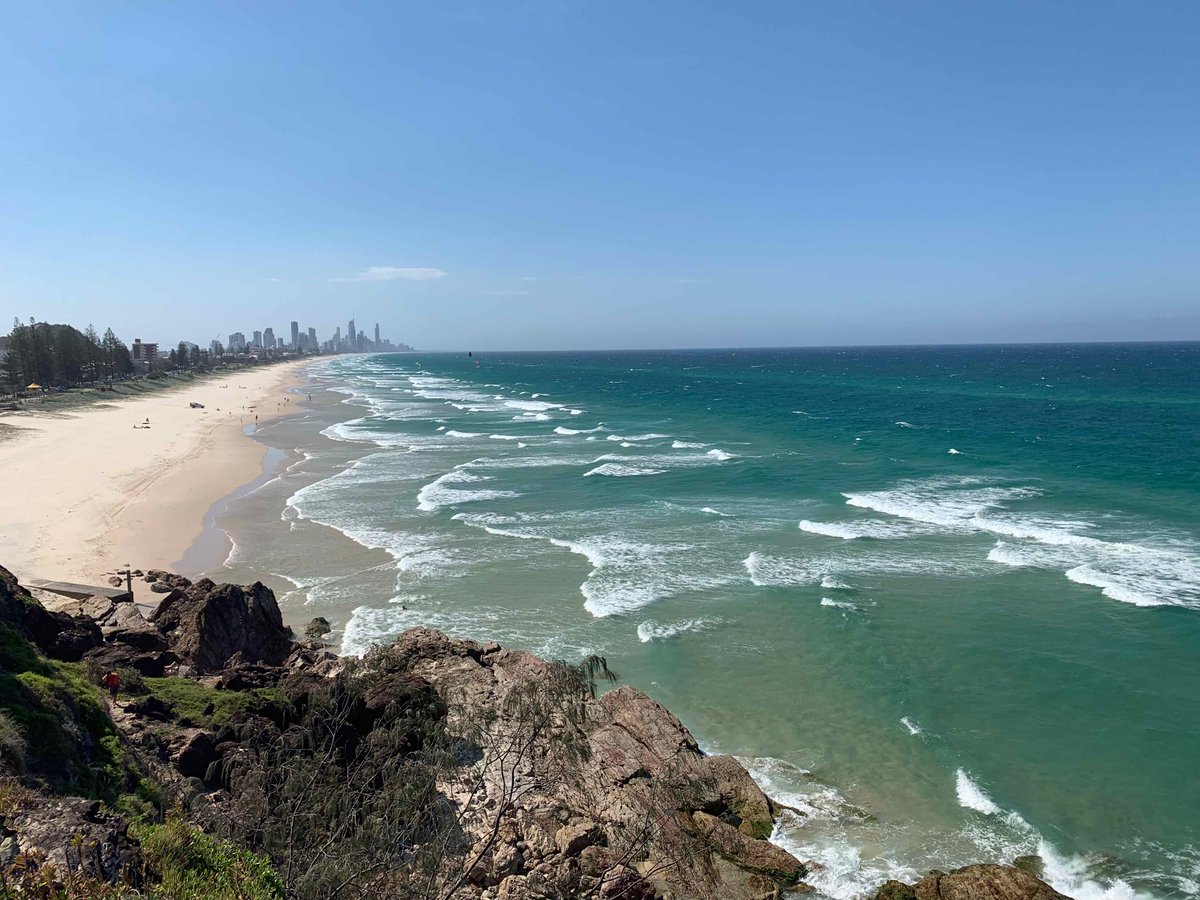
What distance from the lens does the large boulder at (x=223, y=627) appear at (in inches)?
723

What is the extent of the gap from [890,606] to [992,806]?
34.1 feet

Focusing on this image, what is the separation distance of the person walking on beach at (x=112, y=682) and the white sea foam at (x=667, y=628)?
13.6m

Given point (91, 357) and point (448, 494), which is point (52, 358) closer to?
point (91, 357)

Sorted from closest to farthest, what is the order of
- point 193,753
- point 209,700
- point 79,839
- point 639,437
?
point 79,839, point 193,753, point 209,700, point 639,437

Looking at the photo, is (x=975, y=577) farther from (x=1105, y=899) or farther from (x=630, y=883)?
(x=630, y=883)

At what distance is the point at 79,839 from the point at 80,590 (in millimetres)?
18834

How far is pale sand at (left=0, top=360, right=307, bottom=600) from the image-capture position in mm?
29406

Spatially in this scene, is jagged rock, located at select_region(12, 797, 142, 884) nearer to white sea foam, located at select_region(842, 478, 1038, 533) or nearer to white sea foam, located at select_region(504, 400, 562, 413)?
white sea foam, located at select_region(842, 478, 1038, 533)

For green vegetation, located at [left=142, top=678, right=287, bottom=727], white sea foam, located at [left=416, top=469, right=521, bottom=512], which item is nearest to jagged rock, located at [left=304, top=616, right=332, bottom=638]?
green vegetation, located at [left=142, top=678, right=287, bottom=727]

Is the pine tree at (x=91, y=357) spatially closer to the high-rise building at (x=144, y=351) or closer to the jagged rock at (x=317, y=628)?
the high-rise building at (x=144, y=351)

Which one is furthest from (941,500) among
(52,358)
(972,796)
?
(52,358)

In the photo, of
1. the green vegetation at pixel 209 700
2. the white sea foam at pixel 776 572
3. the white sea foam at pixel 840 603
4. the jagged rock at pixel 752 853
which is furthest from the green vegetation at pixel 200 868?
the white sea foam at pixel 776 572

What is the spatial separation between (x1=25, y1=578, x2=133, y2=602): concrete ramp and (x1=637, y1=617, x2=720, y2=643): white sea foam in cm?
1599

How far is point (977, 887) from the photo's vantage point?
38.7 feet
